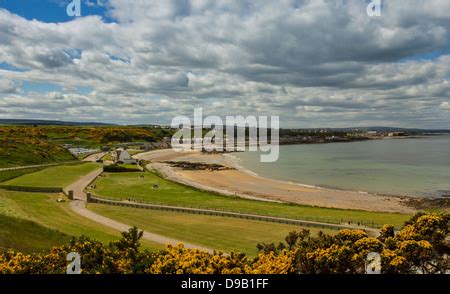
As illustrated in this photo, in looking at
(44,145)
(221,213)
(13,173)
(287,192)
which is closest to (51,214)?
(221,213)

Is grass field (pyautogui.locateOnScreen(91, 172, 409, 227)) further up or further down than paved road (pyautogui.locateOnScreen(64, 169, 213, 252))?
further down

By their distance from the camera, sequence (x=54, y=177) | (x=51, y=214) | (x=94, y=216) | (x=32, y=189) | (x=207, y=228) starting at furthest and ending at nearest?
(x=54, y=177)
(x=32, y=189)
(x=94, y=216)
(x=51, y=214)
(x=207, y=228)

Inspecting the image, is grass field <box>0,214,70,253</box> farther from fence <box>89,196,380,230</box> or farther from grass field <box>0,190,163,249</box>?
fence <box>89,196,380,230</box>

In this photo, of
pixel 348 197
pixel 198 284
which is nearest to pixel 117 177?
pixel 348 197

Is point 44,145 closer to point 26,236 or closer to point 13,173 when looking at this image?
point 13,173

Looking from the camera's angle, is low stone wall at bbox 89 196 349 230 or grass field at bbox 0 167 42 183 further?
grass field at bbox 0 167 42 183

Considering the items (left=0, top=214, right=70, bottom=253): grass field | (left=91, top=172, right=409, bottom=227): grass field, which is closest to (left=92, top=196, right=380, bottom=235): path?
(left=91, top=172, right=409, bottom=227): grass field

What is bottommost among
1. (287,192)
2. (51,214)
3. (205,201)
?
(287,192)
